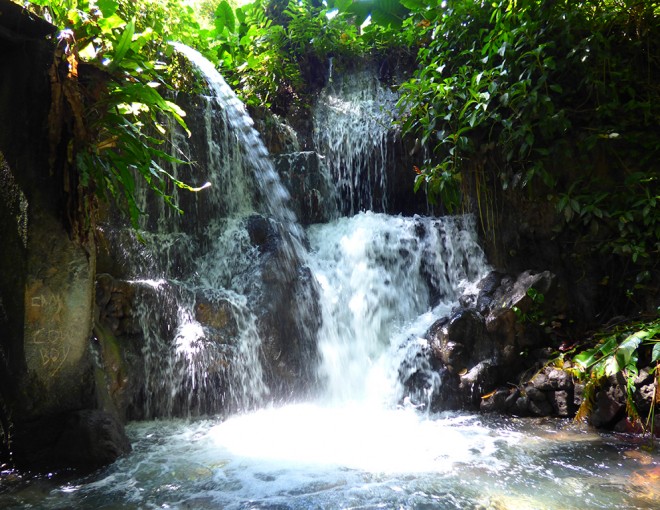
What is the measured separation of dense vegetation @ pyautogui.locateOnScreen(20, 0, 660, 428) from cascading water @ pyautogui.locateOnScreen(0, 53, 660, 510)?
0.92 meters

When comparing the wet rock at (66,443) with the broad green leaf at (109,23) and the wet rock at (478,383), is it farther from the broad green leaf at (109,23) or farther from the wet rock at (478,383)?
the wet rock at (478,383)

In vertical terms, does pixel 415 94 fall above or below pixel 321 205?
above

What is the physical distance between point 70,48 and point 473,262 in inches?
190

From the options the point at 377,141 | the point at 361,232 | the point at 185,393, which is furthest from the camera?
the point at 377,141

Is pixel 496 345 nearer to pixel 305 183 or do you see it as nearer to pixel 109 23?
pixel 305 183

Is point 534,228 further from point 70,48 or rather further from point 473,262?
point 70,48

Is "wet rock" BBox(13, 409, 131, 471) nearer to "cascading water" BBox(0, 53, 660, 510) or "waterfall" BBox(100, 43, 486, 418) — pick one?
"cascading water" BBox(0, 53, 660, 510)

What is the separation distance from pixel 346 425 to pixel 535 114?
368 cm

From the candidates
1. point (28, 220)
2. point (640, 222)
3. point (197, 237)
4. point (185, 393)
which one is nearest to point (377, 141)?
point (197, 237)

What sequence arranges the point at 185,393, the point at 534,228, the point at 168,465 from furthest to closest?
the point at 534,228, the point at 185,393, the point at 168,465

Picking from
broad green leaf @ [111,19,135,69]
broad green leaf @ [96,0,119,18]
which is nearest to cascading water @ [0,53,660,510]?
broad green leaf @ [111,19,135,69]

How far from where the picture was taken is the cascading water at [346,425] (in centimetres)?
260

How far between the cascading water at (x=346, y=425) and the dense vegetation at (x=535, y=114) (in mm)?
920

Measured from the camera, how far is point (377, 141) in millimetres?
7738
